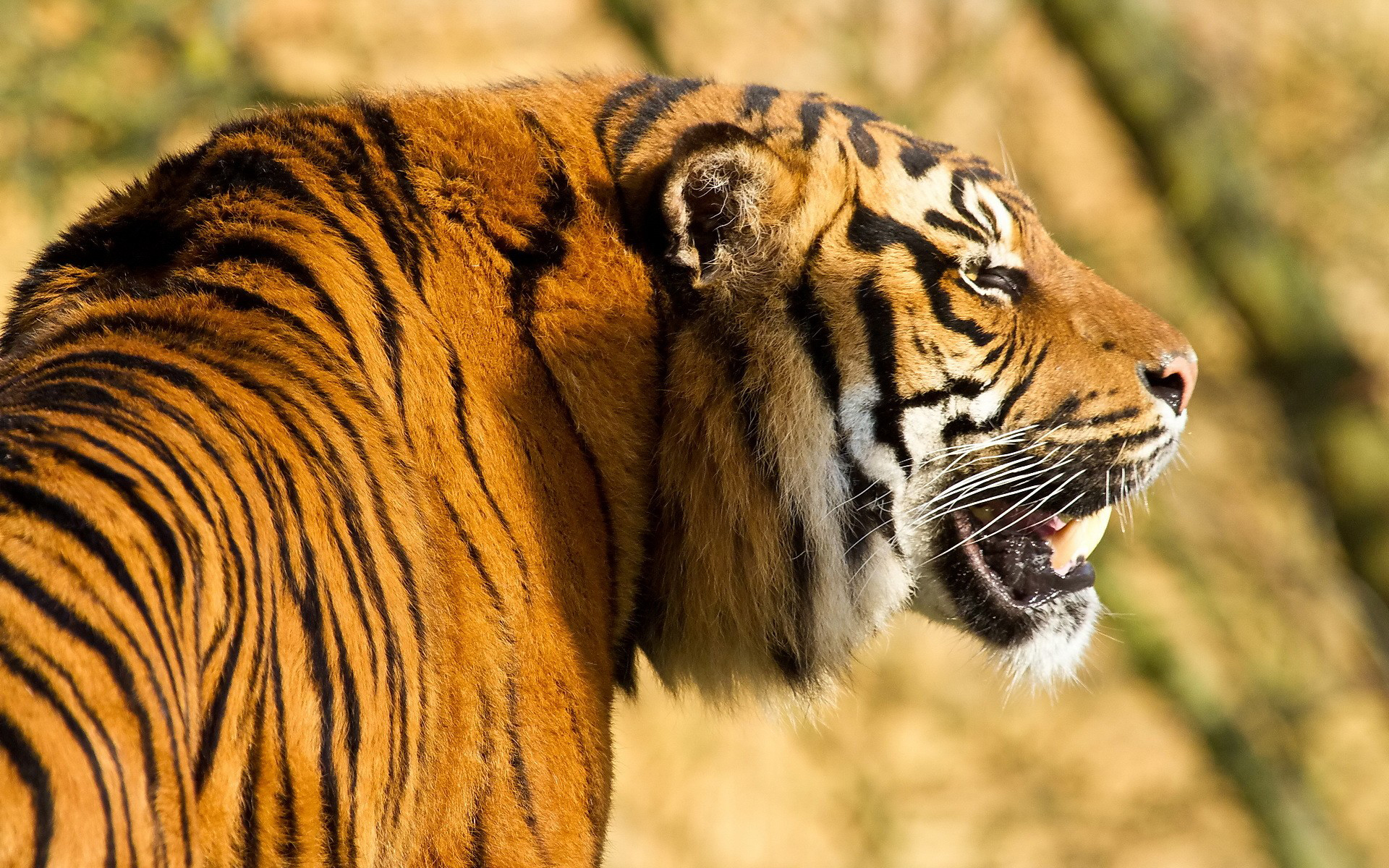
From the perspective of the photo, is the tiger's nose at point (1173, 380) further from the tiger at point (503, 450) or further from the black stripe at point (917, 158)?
the black stripe at point (917, 158)

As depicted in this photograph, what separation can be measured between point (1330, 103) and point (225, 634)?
6643 millimetres

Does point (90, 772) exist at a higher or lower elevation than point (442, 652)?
lower

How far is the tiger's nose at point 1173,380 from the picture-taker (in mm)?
2615

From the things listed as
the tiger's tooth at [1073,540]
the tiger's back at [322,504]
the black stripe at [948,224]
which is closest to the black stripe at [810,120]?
the black stripe at [948,224]

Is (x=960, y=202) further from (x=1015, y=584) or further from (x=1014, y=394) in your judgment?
(x=1015, y=584)

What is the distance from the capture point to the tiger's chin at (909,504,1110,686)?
265 cm

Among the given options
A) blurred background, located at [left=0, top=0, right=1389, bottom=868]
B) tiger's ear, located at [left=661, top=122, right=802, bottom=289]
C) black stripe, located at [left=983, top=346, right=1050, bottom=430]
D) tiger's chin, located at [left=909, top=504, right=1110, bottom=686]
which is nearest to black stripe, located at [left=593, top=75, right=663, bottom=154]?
tiger's ear, located at [left=661, top=122, right=802, bottom=289]

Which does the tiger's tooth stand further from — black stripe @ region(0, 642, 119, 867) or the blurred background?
the blurred background

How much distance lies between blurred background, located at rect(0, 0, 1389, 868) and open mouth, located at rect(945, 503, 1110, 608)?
3.26 metres

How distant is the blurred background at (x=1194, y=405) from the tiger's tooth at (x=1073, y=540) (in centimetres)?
323

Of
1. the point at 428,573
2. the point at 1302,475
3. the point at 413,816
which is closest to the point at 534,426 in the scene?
the point at 428,573

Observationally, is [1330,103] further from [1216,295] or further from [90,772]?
[90,772]

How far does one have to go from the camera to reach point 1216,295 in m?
6.74

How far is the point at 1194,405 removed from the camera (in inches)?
290
